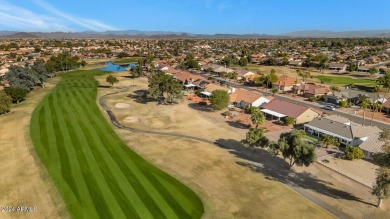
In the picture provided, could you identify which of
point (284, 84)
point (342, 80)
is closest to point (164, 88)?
point (284, 84)

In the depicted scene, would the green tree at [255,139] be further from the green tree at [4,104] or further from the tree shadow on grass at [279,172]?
the green tree at [4,104]

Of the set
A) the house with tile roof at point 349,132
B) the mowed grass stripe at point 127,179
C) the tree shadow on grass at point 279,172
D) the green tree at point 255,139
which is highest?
the green tree at point 255,139

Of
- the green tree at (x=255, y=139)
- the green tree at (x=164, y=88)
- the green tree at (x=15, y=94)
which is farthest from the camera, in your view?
the green tree at (x=15, y=94)

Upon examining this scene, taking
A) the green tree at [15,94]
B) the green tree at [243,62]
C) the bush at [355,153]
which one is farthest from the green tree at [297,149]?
the green tree at [243,62]

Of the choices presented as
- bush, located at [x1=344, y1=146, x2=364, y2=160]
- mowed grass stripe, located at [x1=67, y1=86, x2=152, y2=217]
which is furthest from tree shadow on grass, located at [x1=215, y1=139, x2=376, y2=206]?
mowed grass stripe, located at [x1=67, y1=86, x2=152, y2=217]

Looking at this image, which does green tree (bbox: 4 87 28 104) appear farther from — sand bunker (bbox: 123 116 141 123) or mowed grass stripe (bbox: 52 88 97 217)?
sand bunker (bbox: 123 116 141 123)

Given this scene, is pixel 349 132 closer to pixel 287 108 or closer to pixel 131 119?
pixel 287 108

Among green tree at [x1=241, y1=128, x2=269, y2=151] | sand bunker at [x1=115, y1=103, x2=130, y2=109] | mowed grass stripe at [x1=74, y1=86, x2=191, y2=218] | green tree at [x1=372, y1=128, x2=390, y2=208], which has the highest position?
green tree at [x1=372, y1=128, x2=390, y2=208]
